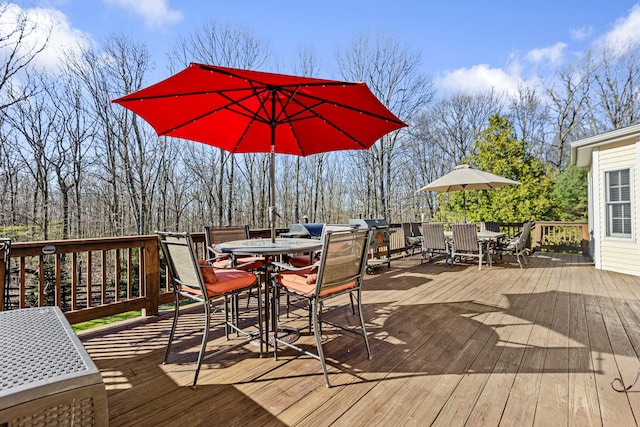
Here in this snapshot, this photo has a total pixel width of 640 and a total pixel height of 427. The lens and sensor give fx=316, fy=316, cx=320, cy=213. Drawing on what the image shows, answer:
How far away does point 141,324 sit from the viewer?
3.40 m

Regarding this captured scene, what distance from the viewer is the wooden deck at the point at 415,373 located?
1.82 m

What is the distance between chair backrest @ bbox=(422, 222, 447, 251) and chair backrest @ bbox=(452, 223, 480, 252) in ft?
0.87

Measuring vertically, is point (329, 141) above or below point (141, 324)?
above

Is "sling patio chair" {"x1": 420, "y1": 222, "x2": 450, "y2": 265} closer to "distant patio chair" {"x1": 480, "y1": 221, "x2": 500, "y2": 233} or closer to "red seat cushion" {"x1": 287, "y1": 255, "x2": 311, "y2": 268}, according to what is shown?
"distant patio chair" {"x1": 480, "y1": 221, "x2": 500, "y2": 233}

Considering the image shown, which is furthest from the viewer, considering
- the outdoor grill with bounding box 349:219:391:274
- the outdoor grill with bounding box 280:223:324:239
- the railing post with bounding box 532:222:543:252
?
the railing post with bounding box 532:222:543:252

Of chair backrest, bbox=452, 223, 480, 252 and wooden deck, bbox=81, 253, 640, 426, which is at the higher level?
chair backrest, bbox=452, 223, 480, 252

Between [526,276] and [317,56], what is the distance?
35.3ft

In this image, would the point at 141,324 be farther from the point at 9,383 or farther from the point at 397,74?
the point at 397,74

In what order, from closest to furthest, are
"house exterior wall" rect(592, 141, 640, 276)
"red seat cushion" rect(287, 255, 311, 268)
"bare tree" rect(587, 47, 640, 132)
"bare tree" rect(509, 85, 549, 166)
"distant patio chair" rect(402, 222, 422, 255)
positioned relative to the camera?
"red seat cushion" rect(287, 255, 311, 268)
"house exterior wall" rect(592, 141, 640, 276)
"distant patio chair" rect(402, 222, 422, 255)
"bare tree" rect(587, 47, 640, 132)
"bare tree" rect(509, 85, 549, 166)

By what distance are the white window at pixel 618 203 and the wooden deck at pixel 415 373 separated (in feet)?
10.5

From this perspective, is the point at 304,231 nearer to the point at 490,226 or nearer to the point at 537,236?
the point at 490,226

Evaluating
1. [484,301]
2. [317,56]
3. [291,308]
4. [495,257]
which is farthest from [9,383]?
[317,56]

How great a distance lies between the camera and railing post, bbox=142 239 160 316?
358cm

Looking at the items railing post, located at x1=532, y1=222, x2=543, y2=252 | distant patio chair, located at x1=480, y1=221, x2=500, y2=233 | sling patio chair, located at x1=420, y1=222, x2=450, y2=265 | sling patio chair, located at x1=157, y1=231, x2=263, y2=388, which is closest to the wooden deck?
sling patio chair, located at x1=157, y1=231, x2=263, y2=388
